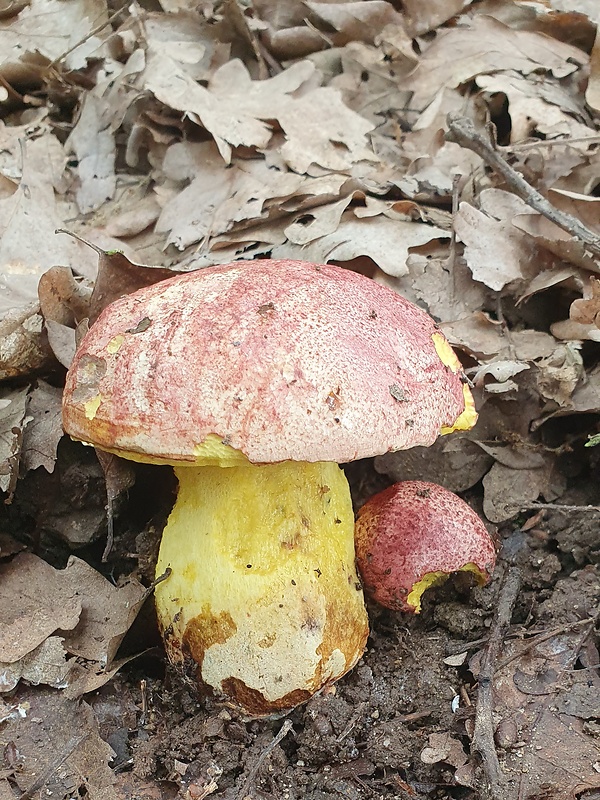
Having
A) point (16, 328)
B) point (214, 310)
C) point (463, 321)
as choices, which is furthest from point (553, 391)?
point (16, 328)

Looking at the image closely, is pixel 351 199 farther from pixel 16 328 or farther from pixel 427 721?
pixel 427 721

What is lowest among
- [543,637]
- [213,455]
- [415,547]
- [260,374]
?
[543,637]

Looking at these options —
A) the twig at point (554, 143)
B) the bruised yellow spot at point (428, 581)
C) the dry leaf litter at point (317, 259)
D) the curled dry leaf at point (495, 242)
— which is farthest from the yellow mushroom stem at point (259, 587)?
the twig at point (554, 143)

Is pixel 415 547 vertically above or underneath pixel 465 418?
underneath

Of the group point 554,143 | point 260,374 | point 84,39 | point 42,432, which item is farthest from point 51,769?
point 84,39

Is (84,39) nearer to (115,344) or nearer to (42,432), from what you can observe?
(42,432)

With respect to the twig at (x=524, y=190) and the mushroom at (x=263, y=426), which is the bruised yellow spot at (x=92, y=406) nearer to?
the mushroom at (x=263, y=426)

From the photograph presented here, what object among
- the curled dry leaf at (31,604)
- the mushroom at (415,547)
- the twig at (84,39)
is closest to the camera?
the curled dry leaf at (31,604)

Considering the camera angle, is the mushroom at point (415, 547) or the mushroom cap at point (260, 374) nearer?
the mushroom cap at point (260, 374)
